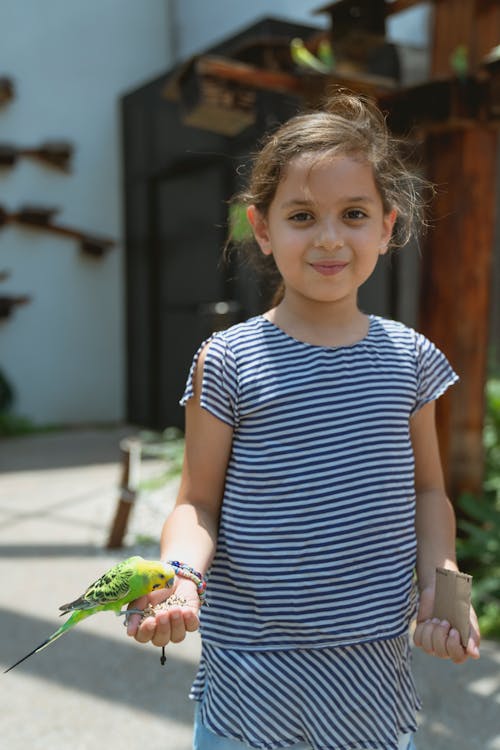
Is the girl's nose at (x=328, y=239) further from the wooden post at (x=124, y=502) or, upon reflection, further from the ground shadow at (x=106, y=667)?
the wooden post at (x=124, y=502)

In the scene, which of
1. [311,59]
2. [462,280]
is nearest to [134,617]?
[462,280]

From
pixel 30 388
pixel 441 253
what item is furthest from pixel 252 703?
pixel 30 388

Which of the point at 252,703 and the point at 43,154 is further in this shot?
the point at 43,154

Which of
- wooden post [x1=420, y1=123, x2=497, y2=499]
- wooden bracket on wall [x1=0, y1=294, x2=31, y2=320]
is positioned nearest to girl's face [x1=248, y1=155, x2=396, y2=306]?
wooden post [x1=420, y1=123, x2=497, y2=499]

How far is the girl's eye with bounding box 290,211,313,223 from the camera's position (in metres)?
1.34

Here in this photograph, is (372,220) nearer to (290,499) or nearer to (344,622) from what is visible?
(290,499)

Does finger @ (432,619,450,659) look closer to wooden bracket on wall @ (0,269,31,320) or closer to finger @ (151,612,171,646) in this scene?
finger @ (151,612,171,646)

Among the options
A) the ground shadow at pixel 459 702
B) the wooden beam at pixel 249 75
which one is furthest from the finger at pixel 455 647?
the wooden beam at pixel 249 75

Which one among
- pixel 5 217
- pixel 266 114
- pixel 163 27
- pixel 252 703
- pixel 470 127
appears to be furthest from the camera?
pixel 163 27

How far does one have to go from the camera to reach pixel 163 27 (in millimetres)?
9273

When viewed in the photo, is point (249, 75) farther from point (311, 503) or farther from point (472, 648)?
point (472, 648)

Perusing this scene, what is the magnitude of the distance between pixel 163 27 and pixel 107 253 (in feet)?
8.81

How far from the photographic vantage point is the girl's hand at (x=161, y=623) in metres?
1.03

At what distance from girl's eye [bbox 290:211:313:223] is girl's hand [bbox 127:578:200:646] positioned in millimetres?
636
